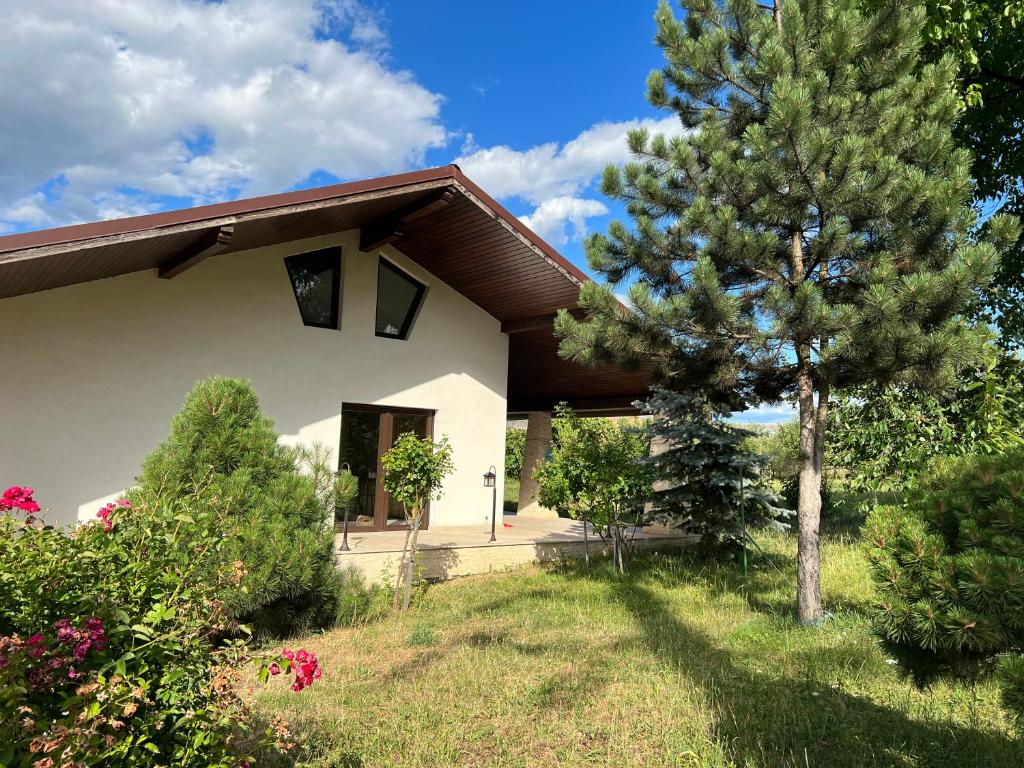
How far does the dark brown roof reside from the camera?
591 centimetres

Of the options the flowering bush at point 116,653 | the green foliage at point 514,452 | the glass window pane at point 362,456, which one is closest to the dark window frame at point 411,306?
the glass window pane at point 362,456

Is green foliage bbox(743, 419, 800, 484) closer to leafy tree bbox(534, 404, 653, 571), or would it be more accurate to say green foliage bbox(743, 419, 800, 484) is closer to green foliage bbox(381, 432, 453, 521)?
leafy tree bbox(534, 404, 653, 571)

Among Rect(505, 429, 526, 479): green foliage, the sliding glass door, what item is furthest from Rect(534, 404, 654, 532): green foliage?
Rect(505, 429, 526, 479): green foliage

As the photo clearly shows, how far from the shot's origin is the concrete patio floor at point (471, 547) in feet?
25.1

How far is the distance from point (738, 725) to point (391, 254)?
343 inches

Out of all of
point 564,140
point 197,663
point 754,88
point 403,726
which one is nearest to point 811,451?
point 754,88

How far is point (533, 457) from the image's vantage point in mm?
15508

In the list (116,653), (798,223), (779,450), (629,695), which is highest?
(798,223)

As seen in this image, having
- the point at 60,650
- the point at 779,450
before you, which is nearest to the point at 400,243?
the point at 60,650

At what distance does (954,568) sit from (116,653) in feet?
10.3

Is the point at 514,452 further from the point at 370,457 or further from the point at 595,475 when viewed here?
the point at 595,475

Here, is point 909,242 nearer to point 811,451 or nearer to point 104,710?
point 811,451

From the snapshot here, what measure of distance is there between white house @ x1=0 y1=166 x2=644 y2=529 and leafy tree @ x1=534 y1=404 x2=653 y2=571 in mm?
2547

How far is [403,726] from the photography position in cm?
381
